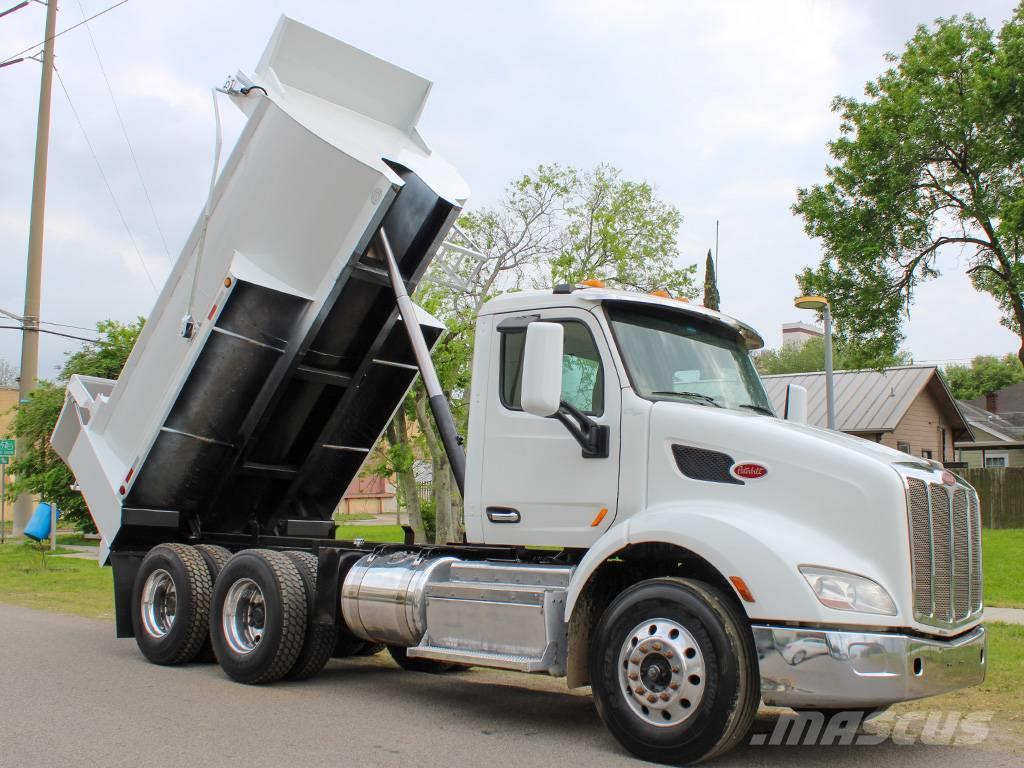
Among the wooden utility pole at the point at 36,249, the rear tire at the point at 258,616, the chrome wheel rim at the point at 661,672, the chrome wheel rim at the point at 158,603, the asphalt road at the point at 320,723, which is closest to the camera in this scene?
the chrome wheel rim at the point at 661,672

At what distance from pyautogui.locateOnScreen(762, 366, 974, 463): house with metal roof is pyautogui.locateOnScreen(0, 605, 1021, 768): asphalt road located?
28.4 meters

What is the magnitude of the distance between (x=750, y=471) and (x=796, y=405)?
6.74 feet

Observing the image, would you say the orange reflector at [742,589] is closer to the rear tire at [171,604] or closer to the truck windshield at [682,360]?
the truck windshield at [682,360]

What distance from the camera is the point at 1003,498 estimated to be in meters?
30.9

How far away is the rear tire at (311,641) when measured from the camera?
8070 mm

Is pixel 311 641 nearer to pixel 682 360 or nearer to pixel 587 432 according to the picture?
pixel 587 432

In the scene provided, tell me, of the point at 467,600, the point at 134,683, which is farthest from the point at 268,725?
the point at 134,683

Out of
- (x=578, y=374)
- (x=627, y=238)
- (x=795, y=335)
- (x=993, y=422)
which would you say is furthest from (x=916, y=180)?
(x=795, y=335)

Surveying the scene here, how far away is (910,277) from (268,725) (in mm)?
21675

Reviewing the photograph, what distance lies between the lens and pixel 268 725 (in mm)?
6617

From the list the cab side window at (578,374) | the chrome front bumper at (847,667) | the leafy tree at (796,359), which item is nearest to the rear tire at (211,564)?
the cab side window at (578,374)

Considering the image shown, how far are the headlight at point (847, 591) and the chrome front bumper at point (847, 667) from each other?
0.46 feet

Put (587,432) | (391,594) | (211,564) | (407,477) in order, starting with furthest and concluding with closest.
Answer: (407,477) < (211,564) < (391,594) < (587,432)

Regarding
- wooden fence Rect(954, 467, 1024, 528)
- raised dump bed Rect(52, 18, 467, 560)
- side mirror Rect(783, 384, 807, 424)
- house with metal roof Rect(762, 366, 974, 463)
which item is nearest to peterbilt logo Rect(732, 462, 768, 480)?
side mirror Rect(783, 384, 807, 424)
